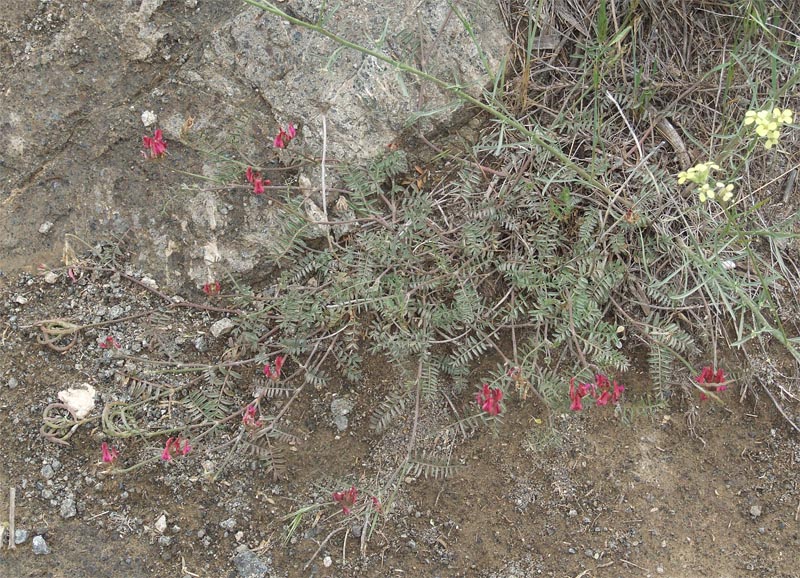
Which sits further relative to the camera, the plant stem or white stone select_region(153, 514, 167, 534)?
white stone select_region(153, 514, 167, 534)

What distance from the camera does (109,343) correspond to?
8.50ft

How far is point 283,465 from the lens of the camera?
2.59 m

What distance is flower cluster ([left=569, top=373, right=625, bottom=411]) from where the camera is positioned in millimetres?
2287

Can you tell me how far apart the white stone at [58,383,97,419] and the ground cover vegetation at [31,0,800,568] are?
0.03 metres

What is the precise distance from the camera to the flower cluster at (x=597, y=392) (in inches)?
90.0

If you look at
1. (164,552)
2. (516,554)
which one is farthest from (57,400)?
(516,554)

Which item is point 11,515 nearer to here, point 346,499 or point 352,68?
point 346,499

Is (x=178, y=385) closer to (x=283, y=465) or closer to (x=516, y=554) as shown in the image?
(x=283, y=465)

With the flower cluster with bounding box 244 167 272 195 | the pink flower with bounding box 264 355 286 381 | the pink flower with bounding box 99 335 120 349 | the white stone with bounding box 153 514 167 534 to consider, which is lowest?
the white stone with bounding box 153 514 167 534

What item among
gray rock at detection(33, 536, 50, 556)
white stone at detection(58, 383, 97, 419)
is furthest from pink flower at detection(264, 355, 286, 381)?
gray rock at detection(33, 536, 50, 556)

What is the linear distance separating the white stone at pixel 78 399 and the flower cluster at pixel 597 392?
1.79 m

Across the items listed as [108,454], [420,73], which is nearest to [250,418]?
[108,454]

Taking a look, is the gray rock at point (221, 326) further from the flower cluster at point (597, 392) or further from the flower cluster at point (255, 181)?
the flower cluster at point (597, 392)

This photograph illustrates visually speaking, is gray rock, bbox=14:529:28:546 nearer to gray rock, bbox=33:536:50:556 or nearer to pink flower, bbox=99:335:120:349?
gray rock, bbox=33:536:50:556
